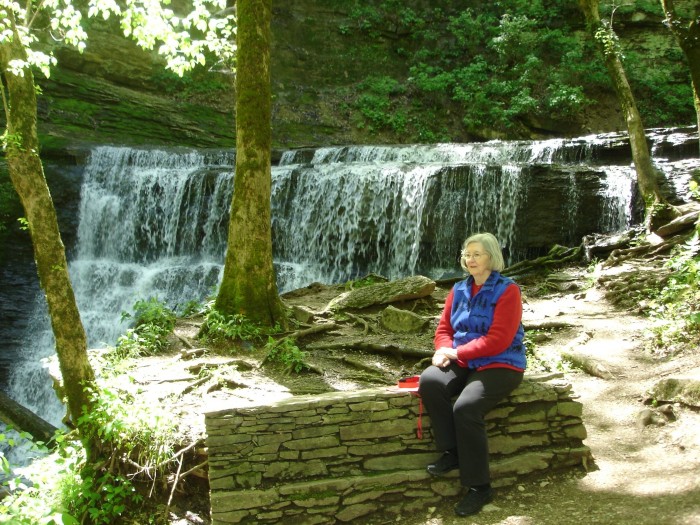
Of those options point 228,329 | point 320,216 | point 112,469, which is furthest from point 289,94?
point 112,469

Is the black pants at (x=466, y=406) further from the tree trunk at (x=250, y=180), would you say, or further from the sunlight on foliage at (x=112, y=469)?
the tree trunk at (x=250, y=180)

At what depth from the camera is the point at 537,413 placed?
3.78 m

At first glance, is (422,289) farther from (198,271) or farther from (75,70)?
(75,70)

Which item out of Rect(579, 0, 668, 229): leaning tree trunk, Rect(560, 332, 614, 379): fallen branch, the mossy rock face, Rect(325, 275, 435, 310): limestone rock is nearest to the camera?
the mossy rock face

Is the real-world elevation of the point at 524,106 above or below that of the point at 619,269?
above

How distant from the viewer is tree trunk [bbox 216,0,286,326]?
674 centimetres

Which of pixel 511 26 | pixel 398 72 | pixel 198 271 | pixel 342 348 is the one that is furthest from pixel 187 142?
pixel 342 348

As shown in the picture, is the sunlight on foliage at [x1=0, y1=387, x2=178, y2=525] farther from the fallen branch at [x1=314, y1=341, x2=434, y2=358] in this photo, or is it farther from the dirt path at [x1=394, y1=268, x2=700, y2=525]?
the fallen branch at [x1=314, y1=341, x2=434, y2=358]

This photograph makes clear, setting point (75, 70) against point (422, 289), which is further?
point (75, 70)

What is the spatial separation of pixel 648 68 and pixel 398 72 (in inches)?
352

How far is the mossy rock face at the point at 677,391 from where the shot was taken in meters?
4.15

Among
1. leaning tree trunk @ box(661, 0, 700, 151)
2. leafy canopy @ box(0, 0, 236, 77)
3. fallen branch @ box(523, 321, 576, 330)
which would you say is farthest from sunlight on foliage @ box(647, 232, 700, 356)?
leafy canopy @ box(0, 0, 236, 77)

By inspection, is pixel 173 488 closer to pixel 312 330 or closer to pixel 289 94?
pixel 312 330

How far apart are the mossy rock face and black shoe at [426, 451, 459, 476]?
1870 mm
